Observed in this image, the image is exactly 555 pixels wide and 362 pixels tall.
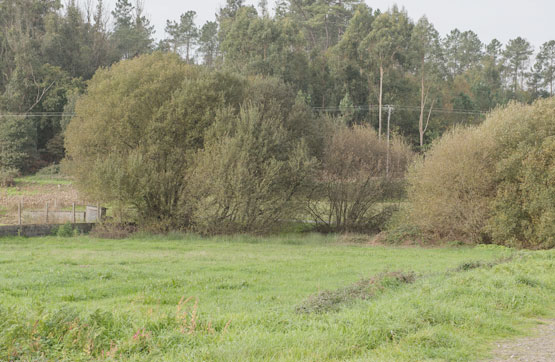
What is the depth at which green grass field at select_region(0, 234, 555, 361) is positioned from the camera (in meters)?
6.84

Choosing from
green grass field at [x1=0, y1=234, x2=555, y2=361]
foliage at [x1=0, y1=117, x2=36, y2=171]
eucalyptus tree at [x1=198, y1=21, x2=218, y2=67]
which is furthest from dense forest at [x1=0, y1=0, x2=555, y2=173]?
green grass field at [x1=0, y1=234, x2=555, y2=361]

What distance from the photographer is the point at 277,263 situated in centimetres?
1959

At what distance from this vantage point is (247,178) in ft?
101

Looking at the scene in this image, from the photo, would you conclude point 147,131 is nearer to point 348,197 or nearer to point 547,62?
point 348,197

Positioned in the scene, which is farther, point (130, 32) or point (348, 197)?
point (130, 32)

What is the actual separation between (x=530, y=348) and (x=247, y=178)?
2410 centimetres

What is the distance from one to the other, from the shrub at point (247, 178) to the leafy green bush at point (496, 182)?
7.84 m

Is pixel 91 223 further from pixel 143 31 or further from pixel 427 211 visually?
pixel 143 31

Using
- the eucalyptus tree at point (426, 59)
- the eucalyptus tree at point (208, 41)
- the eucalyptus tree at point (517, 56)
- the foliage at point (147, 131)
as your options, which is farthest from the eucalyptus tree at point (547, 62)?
the foliage at point (147, 131)

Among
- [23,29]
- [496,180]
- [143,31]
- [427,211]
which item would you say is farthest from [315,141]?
[143,31]

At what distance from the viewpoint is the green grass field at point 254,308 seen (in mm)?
6844

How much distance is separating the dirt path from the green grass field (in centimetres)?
22

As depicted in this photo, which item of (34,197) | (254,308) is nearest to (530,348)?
(254,308)

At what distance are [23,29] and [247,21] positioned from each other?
34.9 metres
